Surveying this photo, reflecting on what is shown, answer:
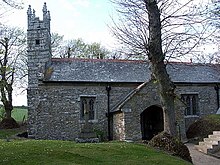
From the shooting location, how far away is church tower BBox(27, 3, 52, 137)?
24.7 meters

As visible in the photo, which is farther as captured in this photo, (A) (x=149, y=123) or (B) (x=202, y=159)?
(A) (x=149, y=123)

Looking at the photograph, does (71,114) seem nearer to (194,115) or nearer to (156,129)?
(156,129)

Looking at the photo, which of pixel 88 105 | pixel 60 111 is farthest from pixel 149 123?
pixel 60 111

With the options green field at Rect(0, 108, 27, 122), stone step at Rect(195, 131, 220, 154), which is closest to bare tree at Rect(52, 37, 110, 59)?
green field at Rect(0, 108, 27, 122)

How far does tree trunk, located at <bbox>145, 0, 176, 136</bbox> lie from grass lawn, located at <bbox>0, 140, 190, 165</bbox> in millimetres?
1927

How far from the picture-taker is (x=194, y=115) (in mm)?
27109

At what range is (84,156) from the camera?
38.8ft

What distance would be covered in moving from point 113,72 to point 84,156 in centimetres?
1497

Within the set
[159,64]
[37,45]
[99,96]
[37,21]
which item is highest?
[37,21]

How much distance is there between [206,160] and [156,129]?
1027 centimetres

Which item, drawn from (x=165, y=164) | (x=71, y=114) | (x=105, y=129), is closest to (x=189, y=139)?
(x=105, y=129)

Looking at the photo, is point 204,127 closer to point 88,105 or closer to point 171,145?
point 88,105

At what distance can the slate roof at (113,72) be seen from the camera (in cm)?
2508

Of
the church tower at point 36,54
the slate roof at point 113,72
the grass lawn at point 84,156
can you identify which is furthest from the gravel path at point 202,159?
the church tower at point 36,54
